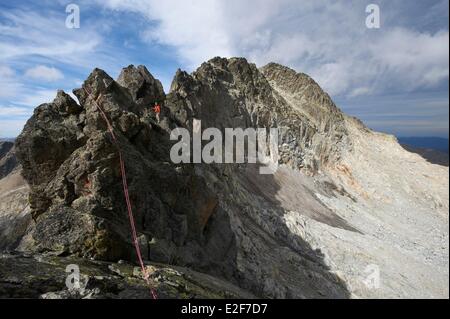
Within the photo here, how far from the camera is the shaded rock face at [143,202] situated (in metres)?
10.8

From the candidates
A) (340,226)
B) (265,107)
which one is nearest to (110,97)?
(340,226)

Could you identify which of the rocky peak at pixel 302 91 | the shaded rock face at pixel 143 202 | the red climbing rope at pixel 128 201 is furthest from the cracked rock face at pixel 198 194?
the rocky peak at pixel 302 91

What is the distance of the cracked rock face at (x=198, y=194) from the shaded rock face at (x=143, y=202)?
0.15 feet

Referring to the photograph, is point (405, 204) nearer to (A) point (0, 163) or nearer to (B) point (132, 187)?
(B) point (132, 187)

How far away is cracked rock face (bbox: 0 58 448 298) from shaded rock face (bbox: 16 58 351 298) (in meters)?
0.05

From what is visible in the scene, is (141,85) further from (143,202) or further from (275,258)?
(275,258)

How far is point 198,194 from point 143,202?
3.55 meters

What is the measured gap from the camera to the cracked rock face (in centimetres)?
1182

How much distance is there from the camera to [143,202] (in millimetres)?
12977

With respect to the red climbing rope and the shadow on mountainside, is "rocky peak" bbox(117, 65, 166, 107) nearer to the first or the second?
the red climbing rope

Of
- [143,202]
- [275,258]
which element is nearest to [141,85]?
[143,202]

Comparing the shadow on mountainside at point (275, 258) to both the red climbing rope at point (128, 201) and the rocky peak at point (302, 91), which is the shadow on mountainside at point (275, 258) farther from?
the rocky peak at point (302, 91)
